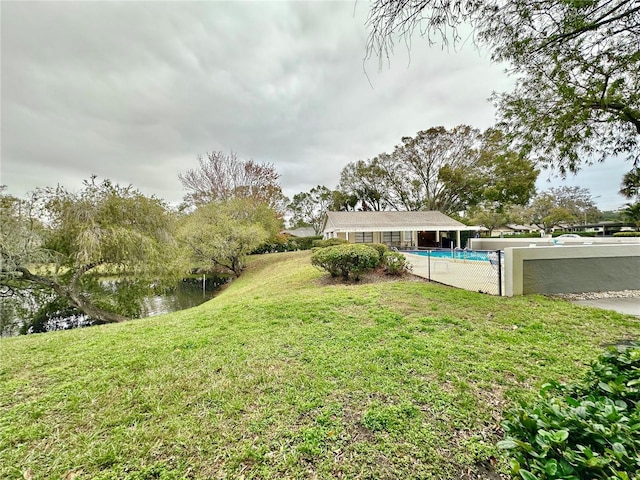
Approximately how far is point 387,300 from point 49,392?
5166mm

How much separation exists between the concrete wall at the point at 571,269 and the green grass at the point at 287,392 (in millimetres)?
1471

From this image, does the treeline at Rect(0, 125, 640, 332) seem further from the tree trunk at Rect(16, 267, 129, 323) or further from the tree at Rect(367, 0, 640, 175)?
the tree at Rect(367, 0, 640, 175)

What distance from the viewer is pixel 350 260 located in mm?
8258

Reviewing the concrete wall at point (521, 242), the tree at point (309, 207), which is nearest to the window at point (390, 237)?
the concrete wall at point (521, 242)

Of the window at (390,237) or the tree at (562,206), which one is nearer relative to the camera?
the window at (390,237)

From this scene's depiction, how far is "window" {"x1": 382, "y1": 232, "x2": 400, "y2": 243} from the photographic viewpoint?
23484 millimetres

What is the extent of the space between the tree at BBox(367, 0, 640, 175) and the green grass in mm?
3320

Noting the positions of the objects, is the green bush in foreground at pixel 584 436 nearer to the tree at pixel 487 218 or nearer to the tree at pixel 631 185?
the tree at pixel 631 185

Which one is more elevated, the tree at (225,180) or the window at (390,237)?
the tree at (225,180)

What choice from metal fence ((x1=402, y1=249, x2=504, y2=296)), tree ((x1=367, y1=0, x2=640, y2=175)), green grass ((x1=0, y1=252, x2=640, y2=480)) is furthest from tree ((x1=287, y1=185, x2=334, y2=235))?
green grass ((x1=0, y1=252, x2=640, y2=480))

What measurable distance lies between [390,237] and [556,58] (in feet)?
65.1

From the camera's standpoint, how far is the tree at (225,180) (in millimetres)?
24109

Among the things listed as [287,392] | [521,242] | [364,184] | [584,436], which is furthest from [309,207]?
[584,436]

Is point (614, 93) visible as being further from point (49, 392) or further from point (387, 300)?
point (49, 392)
